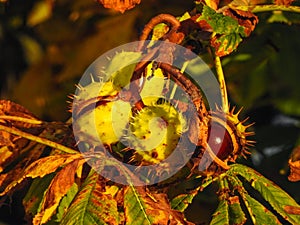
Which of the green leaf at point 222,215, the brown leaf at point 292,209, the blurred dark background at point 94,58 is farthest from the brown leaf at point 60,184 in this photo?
the blurred dark background at point 94,58

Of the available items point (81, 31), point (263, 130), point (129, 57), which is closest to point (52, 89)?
point (81, 31)

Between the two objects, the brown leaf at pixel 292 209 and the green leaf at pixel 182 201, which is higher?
the green leaf at pixel 182 201

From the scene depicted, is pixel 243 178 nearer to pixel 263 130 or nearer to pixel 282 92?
pixel 263 130

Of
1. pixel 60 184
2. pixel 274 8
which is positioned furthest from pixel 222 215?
pixel 274 8

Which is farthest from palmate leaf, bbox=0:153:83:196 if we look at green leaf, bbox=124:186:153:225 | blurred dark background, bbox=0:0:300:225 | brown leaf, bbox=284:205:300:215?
blurred dark background, bbox=0:0:300:225

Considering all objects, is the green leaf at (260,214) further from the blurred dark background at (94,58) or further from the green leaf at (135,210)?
the blurred dark background at (94,58)

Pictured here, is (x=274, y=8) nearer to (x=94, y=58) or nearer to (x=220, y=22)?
(x=220, y=22)

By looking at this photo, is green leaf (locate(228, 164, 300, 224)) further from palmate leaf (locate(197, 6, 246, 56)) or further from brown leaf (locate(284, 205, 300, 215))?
palmate leaf (locate(197, 6, 246, 56))
